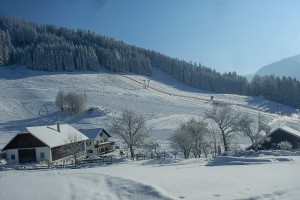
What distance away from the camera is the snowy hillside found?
9669cm

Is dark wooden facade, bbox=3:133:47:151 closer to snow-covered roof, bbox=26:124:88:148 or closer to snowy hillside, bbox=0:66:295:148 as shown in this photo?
snow-covered roof, bbox=26:124:88:148

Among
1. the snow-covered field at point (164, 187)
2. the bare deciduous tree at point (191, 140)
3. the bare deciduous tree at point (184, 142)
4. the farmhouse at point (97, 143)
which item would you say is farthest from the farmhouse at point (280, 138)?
the farmhouse at point (97, 143)

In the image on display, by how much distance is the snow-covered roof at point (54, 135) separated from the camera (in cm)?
5712

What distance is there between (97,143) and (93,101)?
172ft

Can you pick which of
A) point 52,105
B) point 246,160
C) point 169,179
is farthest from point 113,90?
point 169,179

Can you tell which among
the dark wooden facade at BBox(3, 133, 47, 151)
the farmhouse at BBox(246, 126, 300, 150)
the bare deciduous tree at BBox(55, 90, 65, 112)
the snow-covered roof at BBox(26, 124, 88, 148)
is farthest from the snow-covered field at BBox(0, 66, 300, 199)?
the farmhouse at BBox(246, 126, 300, 150)

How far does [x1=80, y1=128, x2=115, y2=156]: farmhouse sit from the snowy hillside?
41.8 feet

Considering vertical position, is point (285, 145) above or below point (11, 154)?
below

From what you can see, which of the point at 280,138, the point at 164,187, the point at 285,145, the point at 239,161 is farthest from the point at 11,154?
the point at 164,187

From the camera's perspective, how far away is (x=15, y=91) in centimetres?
13312

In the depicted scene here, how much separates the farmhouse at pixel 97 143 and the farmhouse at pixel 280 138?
3154 cm

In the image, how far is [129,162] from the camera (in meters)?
44.2

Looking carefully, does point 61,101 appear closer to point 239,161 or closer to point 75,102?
point 75,102

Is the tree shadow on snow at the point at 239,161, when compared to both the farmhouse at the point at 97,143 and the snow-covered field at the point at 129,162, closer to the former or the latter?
the snow-covered field at the point at 129,162
